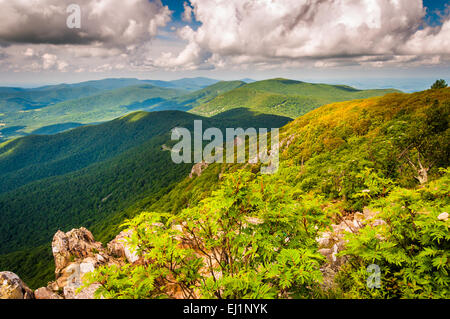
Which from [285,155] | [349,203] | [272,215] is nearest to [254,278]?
[272,215]

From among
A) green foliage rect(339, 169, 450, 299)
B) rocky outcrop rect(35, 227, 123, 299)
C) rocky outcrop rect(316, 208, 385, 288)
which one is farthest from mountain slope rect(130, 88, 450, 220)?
rocky outcrop rect(35, 227, 123, 299)

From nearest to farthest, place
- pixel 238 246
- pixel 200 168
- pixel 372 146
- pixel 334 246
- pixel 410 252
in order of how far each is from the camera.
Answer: pixel 410 252 → pixel 238 246 → pixel 334 246 → pixel 372 146 → pixel 200 168

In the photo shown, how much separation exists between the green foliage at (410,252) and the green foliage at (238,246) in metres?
1.49

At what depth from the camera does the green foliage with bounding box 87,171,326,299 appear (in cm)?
554

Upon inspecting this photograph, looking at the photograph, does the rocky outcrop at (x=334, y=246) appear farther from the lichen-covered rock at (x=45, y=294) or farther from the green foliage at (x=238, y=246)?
the lichen-covered rock at (x=45, y=294)

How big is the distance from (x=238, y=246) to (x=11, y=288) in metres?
16.7

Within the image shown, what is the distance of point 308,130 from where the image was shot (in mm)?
57469

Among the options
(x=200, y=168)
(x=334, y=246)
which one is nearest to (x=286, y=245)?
(x=334, y=246)

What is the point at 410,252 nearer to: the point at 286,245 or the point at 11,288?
the point at 286,245

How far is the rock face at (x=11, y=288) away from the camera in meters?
13.0

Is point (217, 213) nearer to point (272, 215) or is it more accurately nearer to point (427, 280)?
point (272, 215)

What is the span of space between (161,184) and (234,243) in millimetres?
199254

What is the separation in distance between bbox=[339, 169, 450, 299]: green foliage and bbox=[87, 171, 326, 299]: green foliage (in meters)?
1.49

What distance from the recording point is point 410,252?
228 inches
